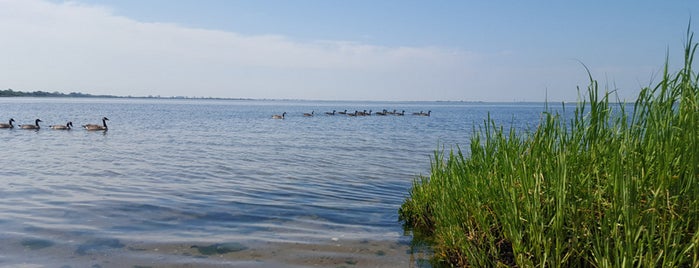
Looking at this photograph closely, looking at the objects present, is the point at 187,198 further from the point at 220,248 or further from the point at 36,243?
the point at 220,248

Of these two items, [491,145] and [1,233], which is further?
[1,233]

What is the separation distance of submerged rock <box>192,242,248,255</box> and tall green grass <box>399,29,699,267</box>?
10.0 ft

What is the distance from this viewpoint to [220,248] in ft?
22.9

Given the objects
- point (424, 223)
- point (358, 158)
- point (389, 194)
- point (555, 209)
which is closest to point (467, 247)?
point (555, 209)

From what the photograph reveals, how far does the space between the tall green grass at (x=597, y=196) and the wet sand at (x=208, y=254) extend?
52.9 inches

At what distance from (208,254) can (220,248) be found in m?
0.32

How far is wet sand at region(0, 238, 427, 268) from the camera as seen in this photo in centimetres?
625

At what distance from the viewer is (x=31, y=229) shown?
7.64m

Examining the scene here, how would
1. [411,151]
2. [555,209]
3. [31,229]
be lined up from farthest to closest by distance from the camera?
[411,151], [31,229], [555,209]

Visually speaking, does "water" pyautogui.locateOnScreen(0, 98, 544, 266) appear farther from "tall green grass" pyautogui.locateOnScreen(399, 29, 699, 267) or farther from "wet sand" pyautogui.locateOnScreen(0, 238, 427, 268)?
"tall green grass" pyautogui.locateOnScreen(399, 29, 699, 267)

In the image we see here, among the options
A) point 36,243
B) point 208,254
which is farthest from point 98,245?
point 208,254

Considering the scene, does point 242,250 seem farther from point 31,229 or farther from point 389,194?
point 389,194

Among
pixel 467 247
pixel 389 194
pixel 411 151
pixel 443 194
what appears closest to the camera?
pixel 467 247

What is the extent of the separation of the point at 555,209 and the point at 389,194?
734 cm
